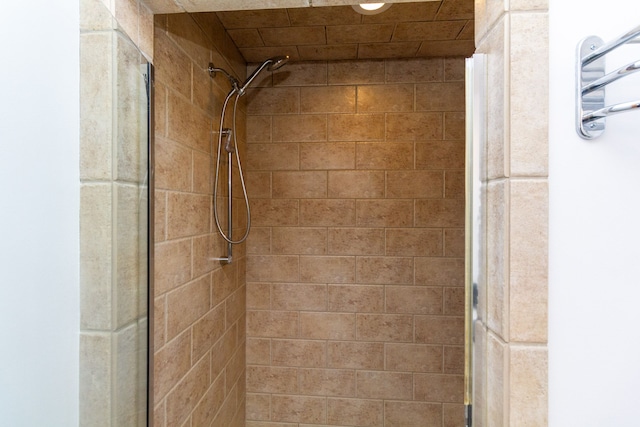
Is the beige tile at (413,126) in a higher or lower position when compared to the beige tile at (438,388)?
higher

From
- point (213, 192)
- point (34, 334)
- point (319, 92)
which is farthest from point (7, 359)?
point (319, 92)

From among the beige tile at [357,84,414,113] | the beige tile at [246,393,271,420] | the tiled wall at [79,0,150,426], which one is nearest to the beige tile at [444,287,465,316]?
the beige tile at [357,84,414,113]

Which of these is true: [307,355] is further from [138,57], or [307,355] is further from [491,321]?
[138,57]

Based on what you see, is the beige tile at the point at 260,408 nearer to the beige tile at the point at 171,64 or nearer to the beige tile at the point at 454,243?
the beige tile at the point at 454,243

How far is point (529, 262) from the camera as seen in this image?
70cm

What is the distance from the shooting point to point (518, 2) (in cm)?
70

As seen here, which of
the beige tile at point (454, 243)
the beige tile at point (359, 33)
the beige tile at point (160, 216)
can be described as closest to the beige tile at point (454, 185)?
the beige tile at point (454, 243)

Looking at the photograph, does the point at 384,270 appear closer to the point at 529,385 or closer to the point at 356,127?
the point at 356,127

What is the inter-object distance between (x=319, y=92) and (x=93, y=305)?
169 cm

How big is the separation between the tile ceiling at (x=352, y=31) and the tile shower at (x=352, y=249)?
97 millimetres

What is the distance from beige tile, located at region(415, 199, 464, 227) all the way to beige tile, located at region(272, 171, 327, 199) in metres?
0.59

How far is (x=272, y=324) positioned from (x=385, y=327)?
0.69 meters

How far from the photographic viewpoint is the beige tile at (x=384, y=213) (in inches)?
80.6

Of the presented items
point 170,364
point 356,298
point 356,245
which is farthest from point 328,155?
point 170,364
